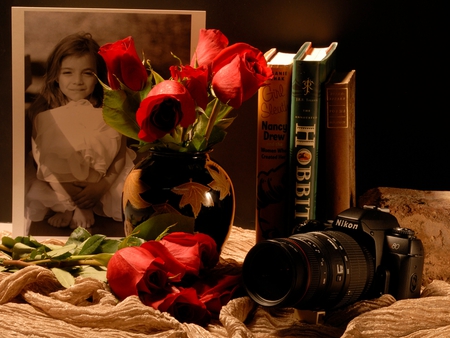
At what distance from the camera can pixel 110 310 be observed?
0.54m

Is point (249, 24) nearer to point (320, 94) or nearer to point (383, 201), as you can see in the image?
point (320, 94)

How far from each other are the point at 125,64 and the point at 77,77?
0.82 ft

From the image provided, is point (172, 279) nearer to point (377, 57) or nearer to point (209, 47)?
point (209, 47)

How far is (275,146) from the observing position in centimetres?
78

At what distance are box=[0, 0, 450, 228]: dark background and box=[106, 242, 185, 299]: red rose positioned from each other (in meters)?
0.43

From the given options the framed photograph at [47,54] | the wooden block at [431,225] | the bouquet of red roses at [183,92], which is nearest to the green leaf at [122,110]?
the bouquet of red roses at [183,92]

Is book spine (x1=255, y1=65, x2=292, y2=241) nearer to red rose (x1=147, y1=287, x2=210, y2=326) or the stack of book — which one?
the stack of book

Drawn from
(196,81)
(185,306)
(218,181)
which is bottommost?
(185,306)

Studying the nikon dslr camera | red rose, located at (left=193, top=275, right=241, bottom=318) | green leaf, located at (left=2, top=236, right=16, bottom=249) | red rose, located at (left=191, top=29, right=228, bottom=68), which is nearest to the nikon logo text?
the nikon dslr camera

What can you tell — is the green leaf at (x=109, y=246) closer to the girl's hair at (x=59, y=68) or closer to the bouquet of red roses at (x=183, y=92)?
the bouquet of red roses at (x=183, y=92)

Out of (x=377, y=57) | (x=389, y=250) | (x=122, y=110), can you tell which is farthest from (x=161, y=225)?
(x=377, y=57)

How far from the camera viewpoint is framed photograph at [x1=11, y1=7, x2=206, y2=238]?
0.87m

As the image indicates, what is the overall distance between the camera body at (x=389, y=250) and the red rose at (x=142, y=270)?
18 cm

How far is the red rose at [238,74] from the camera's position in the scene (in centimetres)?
65
